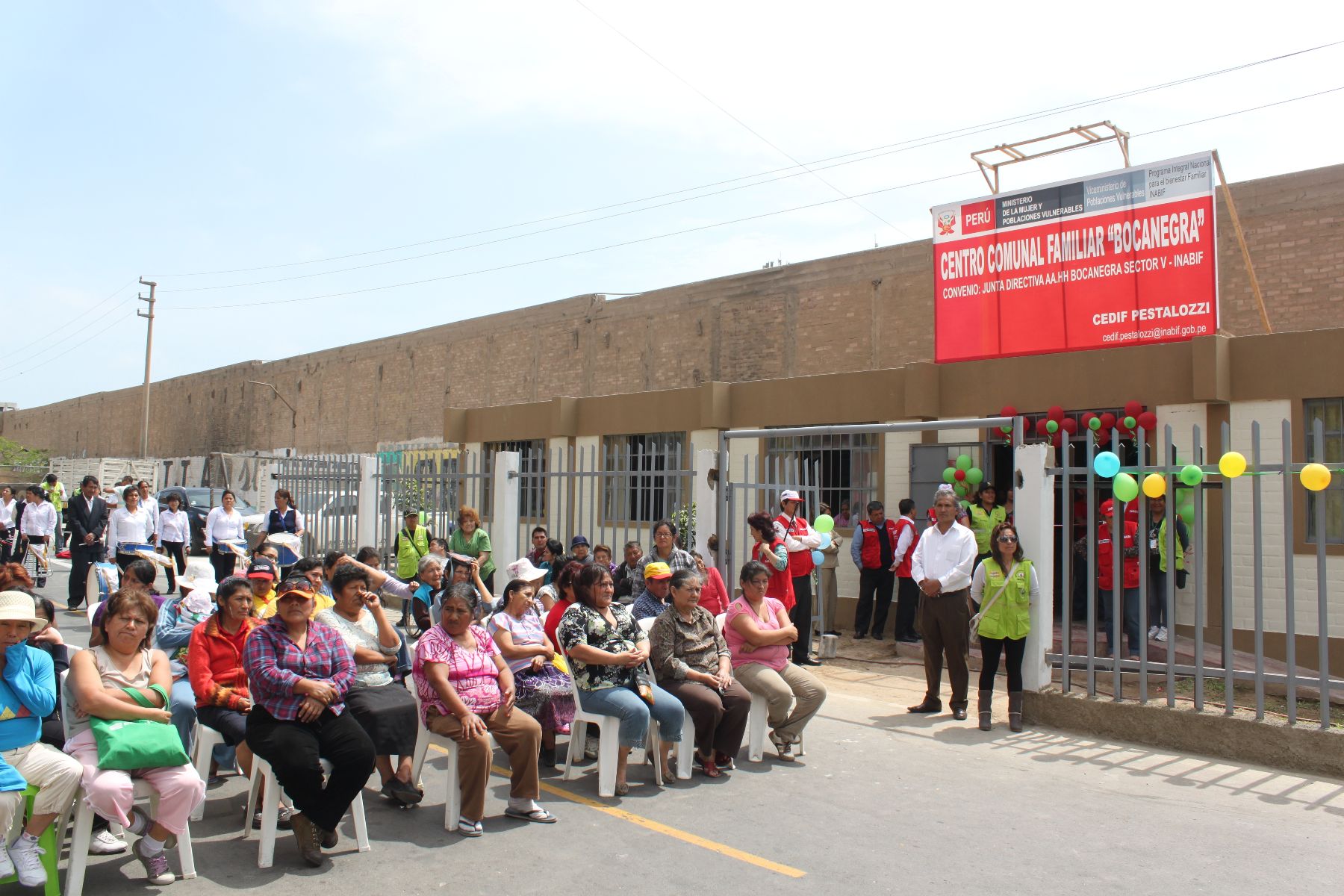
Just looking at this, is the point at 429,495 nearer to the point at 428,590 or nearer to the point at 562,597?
the point at 428,590

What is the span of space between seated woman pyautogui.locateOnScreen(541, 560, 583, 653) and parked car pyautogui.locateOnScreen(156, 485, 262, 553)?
806cm

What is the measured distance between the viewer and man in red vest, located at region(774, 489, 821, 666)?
9992mm

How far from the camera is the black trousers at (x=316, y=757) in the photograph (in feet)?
15.6

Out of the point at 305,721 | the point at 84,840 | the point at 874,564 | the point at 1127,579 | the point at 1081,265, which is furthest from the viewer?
the point at 1081,265

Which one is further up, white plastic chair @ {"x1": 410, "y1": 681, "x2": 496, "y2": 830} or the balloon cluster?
the balloon cluster

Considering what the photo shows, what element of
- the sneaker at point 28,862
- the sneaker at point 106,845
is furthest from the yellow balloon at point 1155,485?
the sneaker at point 28,862

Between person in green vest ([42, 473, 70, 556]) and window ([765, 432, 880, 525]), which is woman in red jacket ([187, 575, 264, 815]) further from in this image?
person in green vest ([42, 473, 70, 556])

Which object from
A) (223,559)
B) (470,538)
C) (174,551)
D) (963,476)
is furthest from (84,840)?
(174,551)

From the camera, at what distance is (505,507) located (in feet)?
40.7

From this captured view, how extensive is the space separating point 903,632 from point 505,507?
4788mm

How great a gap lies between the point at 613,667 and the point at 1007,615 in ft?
10.5

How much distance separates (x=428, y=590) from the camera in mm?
9656

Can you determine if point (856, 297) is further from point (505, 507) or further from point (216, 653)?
point (216, 653)

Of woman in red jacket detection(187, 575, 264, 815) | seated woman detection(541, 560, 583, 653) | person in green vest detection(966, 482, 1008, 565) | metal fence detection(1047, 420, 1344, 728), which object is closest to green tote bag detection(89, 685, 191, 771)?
woman in red jacket detection(187, 575, 264, 815)
